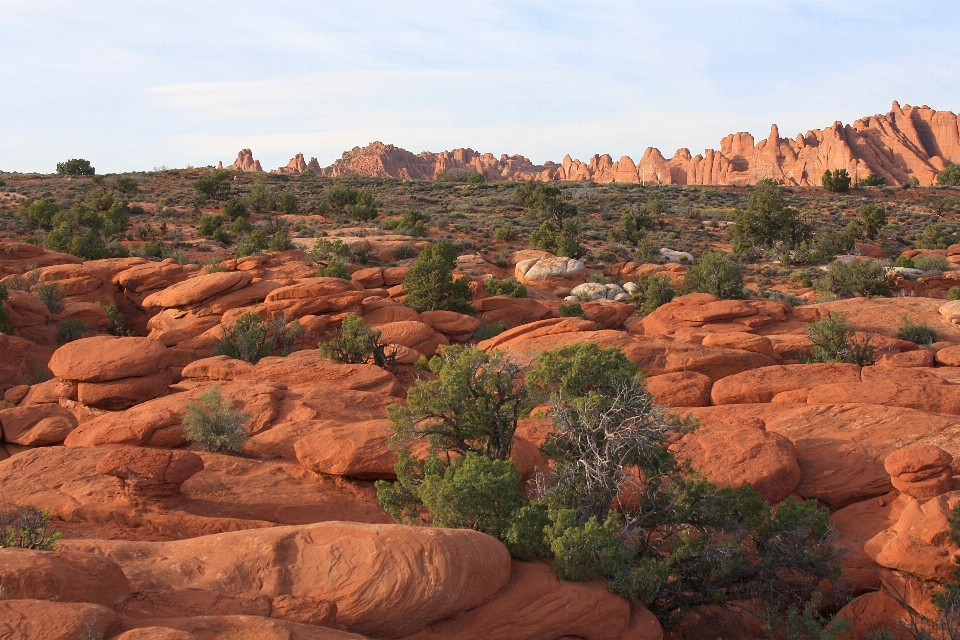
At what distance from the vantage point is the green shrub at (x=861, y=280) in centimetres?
2694

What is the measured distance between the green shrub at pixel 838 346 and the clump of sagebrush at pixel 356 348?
10016 millimetres

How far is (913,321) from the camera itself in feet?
62.3

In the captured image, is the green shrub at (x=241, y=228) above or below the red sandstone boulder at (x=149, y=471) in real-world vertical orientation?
above

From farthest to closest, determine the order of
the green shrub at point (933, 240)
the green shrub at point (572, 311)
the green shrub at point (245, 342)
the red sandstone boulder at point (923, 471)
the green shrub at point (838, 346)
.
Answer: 1. the green shrub at point (933, 240)
2. the green shrub at point (572, 311)
3. the green shrub at point (245, 342)
4. the green shrub at point (838, 346)
5. the red sandstone boulder at point (923, 471)

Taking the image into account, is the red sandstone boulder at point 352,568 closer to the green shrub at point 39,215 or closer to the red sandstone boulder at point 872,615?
the red sandstone boulder at point 872,615

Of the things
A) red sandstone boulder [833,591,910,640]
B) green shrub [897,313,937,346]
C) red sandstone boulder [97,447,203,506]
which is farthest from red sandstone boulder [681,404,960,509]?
green shrub [897,313,937,346]

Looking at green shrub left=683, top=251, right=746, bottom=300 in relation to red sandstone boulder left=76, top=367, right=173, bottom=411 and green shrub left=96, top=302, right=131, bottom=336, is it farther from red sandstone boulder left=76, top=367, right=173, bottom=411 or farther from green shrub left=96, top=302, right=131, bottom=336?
green shrub left=96, top=302, right=131, bottom=336

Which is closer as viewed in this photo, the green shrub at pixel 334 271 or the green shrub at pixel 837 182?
the green shrub at pixel 334 271

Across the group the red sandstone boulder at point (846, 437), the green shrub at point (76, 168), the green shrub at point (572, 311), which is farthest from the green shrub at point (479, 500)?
the green shrub at point (76, 168)

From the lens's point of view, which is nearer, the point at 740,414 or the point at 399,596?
the point at 399,596

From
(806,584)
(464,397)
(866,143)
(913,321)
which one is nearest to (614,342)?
(464,397)

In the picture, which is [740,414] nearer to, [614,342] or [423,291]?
[614,342]

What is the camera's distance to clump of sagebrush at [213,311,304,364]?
1881cm

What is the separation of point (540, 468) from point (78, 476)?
664 centimetres
